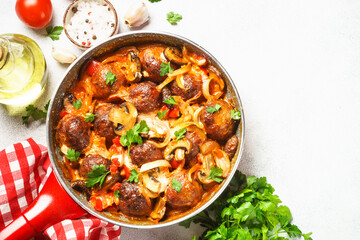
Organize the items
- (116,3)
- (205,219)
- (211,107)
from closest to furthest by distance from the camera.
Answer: (211,107)
(205,219)
(116,3)

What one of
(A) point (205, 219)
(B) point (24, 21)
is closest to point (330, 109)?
(A) point (205, 219)

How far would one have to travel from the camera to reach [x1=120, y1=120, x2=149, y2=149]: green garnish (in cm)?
364

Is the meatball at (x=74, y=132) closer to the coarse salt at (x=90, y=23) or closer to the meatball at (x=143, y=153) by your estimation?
the meatball at (x=143, y=153)

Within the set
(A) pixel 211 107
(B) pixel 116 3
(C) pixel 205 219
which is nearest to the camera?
(A) pixel 211 107

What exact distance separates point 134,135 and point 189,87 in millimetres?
727

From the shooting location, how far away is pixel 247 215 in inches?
145

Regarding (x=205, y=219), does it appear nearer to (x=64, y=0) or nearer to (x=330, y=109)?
(x=330, y=109)

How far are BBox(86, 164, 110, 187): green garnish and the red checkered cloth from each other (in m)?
0.51

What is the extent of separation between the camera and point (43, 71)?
4078mm

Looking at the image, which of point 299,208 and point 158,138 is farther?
point 299,208

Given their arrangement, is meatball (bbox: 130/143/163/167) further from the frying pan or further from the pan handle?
the pan handle

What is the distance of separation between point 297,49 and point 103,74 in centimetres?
224

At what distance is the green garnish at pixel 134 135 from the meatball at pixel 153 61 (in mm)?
509

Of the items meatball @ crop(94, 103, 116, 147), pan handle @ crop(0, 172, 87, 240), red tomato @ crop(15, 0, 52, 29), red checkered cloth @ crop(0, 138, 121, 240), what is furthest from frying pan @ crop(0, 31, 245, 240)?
red tomato @ crop(15, 0, 52, 29)
